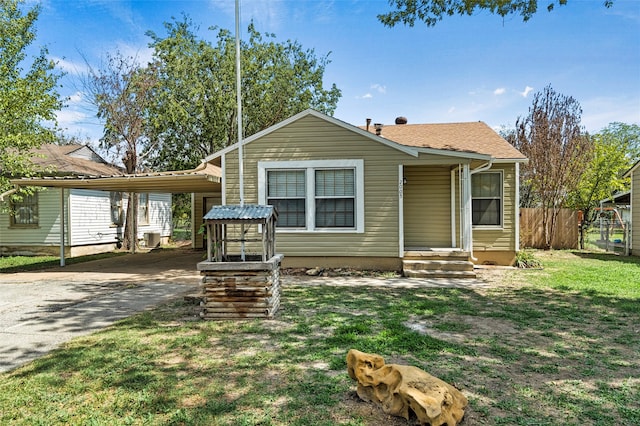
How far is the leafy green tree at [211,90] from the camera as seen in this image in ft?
55.8

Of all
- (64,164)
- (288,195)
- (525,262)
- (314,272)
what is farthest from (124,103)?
(525,262)

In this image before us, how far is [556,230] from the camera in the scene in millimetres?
14312

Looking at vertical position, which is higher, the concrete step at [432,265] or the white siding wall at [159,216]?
the white siding wall at [159,216]

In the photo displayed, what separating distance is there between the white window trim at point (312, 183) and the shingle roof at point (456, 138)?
97.8 inches

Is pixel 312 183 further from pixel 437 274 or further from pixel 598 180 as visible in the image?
pixel 598 180

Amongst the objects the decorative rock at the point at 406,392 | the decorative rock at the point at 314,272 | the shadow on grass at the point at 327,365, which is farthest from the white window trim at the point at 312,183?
the decorative rock at the point at 406,392

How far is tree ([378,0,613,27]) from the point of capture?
307 inches

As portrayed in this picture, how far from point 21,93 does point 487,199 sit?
1381 centimetres

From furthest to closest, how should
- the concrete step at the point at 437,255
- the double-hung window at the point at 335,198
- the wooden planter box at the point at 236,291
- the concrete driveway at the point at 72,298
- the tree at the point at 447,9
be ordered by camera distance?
the double-hung window at the point at 335,198 → the concrete step at the point at 437,255 → the tree at the point at 447,9 → the wooden planter box at the point at 236,291 → the concrete driveway at the point at 72,298

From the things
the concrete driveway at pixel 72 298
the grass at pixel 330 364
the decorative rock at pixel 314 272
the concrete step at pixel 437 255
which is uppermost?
the concrete step at pixel 437 255

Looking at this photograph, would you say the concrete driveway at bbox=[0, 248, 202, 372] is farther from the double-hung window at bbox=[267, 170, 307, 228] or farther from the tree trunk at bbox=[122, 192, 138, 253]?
the tree trunk at bbox=[122, 192, 138, 253]

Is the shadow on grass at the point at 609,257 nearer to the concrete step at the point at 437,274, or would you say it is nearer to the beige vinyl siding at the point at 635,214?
the beige vinyl siding at the point at 635,214

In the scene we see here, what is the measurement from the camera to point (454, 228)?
9.78 metres

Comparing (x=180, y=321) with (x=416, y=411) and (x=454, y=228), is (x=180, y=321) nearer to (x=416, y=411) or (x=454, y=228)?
(x=416, y=411)
